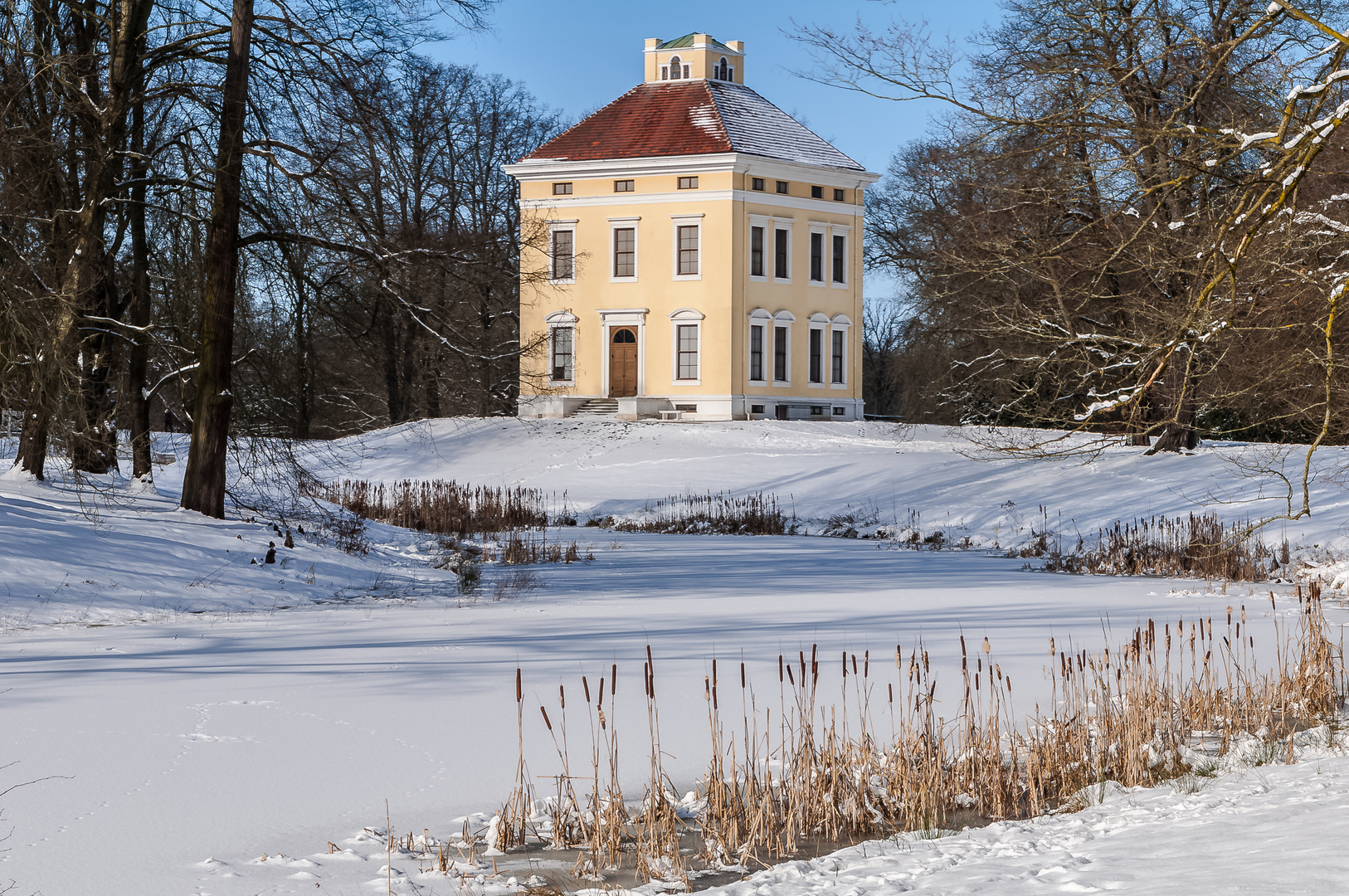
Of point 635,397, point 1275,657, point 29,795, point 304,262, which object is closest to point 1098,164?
point 1275,657

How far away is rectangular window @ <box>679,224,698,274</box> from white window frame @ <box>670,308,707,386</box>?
1.45m

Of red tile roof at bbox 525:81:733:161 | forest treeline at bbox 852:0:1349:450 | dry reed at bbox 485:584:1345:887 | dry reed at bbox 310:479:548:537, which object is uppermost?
red tile roof at bbox 525:81:733:161

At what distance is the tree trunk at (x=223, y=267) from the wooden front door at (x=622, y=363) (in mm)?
29228

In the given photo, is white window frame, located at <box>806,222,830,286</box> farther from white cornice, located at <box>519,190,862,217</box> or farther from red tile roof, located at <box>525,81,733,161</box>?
red tile roof, located at <box>525,81,733,161</box>

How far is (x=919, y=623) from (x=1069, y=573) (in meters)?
6.58

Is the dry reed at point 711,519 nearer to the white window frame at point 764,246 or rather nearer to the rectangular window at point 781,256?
the white window frame at point 764,246

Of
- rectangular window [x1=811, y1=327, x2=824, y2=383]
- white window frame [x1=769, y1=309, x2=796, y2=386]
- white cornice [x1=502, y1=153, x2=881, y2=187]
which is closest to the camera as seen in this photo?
white cornice [x1=502, y1=153, x2=881, y2=187]

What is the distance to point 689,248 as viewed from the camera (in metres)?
44.4

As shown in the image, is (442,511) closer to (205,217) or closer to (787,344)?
(205,217)

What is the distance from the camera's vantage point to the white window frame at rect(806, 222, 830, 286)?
45.9 meters

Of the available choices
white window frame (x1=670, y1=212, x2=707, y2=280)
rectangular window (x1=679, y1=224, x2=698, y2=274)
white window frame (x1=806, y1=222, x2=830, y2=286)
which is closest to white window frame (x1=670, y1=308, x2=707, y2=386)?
white window frame (x1=670, y1=212, x2=707, y2=280)

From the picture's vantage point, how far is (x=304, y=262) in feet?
55.4

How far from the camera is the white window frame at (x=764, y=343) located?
44.2 metres

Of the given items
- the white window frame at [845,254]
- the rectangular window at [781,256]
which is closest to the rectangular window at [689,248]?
the rectangular window at [781,256]
